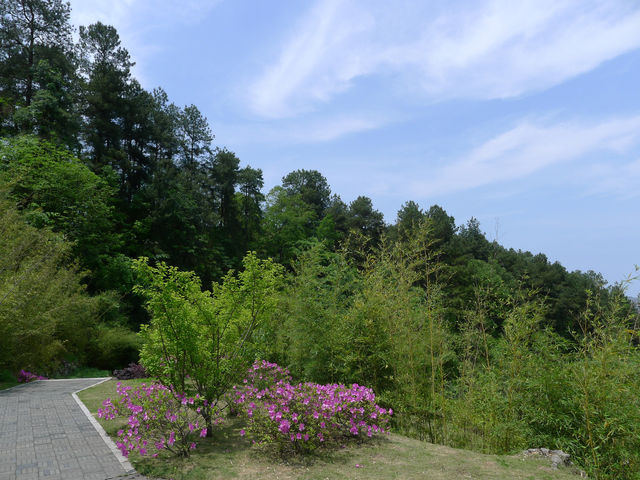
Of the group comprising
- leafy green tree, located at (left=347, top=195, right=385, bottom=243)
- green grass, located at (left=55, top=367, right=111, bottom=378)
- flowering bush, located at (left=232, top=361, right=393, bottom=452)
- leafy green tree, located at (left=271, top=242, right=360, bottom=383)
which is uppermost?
leafy green tree, located at (left=347, top=195, right=385, bottom=243)

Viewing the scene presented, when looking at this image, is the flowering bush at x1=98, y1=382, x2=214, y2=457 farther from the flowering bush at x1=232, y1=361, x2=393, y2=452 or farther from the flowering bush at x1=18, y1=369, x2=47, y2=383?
the flowering bush at x1=18, y1=369, x2=47, y2=383

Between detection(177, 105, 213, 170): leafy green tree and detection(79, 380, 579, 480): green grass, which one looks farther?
detection(177, 105, 213, 170): leafy green tree

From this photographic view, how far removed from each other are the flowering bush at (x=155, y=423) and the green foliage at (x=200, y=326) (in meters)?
0.27

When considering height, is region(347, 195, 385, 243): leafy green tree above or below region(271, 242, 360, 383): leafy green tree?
above

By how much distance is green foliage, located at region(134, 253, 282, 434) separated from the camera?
4.60 metres

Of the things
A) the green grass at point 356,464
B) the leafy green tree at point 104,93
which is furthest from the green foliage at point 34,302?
the leafy green tree at point 104,93

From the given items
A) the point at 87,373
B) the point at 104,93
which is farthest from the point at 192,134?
the point at 87,373

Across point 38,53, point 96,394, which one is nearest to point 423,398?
point 96,394

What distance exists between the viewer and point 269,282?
17.4 feet

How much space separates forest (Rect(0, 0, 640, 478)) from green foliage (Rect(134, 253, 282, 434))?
8cm

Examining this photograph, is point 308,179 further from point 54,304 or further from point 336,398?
point 336,398

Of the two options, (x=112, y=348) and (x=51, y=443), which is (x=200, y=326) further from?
(x=112, y=348)

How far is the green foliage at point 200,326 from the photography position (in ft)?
15.1

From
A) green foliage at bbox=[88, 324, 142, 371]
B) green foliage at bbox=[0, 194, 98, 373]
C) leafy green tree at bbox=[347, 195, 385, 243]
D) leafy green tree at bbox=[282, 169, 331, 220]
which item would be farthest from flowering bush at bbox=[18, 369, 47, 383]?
leafy green tree at bbox=[282, 169, 331, 220]
